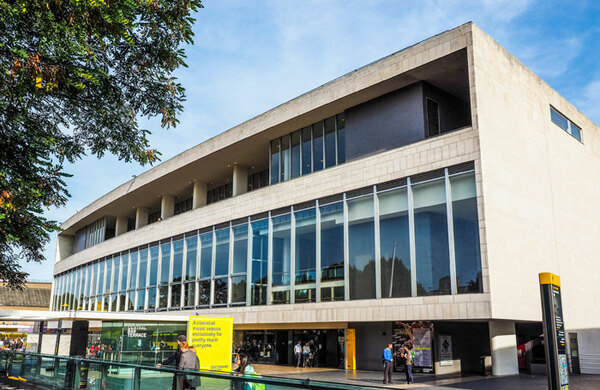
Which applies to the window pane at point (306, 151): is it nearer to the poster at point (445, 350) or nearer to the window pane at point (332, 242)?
the window pane at point (332, 242)

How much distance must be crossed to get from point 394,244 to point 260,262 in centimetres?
924

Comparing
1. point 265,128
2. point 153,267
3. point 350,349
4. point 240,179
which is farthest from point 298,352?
point 153,267

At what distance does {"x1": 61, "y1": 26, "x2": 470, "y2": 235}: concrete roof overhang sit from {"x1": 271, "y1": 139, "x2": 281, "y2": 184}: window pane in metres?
0.47

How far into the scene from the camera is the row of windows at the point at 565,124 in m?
28.7

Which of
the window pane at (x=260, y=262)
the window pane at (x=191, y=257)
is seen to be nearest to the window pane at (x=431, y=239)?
the window pane at (x=260, y=262)

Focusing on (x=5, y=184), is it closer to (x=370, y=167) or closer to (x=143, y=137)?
(x=143, y=137)

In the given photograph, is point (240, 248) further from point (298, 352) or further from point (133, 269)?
point (133, 269)

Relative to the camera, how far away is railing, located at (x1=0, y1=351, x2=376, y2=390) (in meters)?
7.50

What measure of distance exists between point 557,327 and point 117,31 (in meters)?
9.49

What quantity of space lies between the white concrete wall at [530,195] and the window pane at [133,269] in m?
29.6

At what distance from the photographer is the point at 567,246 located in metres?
26.7

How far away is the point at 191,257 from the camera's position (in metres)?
36.5

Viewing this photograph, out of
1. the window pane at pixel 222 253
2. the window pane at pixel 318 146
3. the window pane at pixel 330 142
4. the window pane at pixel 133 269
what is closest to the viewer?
the window pane at pixel 330 142

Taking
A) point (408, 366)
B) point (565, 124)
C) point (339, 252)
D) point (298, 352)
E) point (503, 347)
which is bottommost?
point (408, 366)
